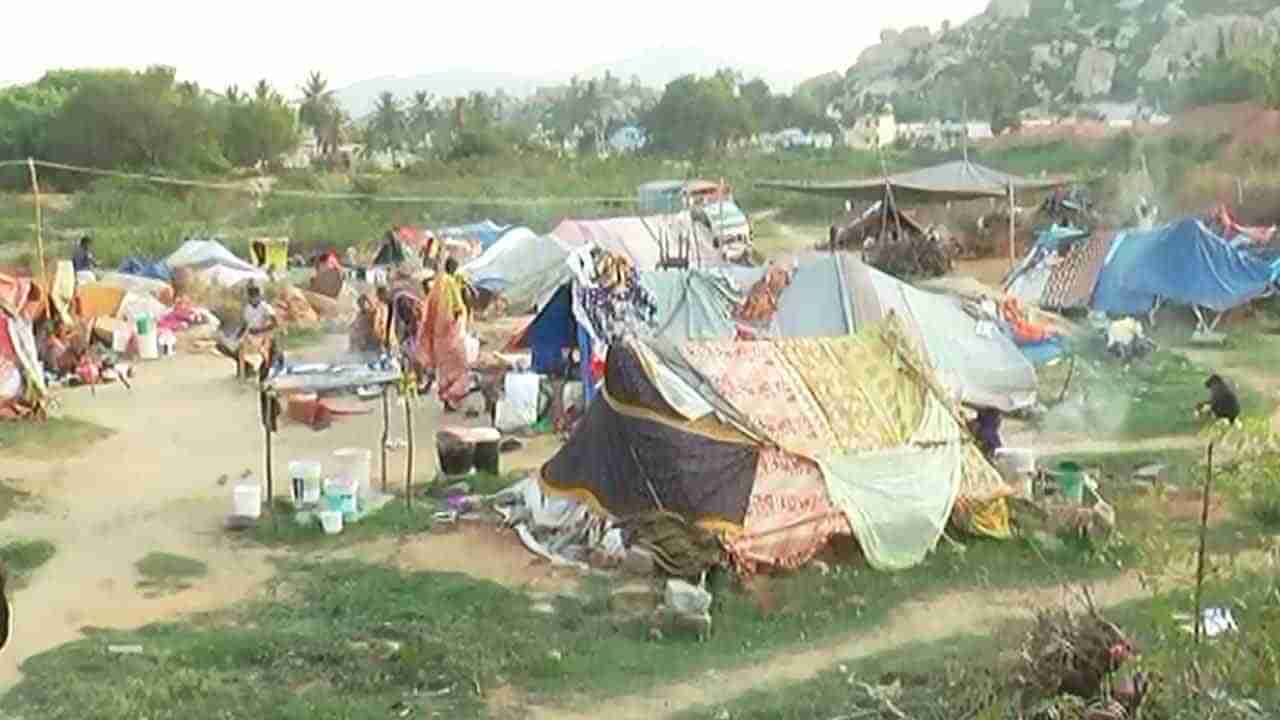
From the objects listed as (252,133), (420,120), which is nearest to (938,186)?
(252,133)

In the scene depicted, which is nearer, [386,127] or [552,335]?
[552,335]

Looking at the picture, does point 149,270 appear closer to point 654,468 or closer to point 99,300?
point 99,300

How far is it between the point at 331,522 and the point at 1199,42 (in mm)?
62417

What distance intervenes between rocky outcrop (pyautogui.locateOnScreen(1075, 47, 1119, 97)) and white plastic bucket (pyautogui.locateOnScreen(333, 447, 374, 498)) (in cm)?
6696

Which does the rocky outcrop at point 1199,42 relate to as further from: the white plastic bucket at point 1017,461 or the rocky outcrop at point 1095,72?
the white plastic bucket at point 1017,461

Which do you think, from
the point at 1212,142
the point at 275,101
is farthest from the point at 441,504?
the point at 275,101

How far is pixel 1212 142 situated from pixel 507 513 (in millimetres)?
28446

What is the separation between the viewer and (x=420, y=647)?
843 centimetres

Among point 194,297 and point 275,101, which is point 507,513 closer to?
point 194,297

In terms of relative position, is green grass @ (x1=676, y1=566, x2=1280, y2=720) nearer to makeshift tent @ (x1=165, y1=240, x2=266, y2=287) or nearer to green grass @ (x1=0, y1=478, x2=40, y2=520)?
green grass @ (x1=0, y1=478, x2=40, y2=520)

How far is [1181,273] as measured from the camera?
1886 centimetres

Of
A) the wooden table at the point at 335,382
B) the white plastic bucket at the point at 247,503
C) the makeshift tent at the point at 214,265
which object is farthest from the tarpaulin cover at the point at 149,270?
the white plastic bucket at the point at 247,503

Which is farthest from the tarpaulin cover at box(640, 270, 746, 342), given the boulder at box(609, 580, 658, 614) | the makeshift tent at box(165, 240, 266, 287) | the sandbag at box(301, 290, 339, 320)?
the makeshift tent at box(165, 240, 266, 287)

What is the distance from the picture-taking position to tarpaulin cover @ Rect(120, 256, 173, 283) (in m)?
23.2
